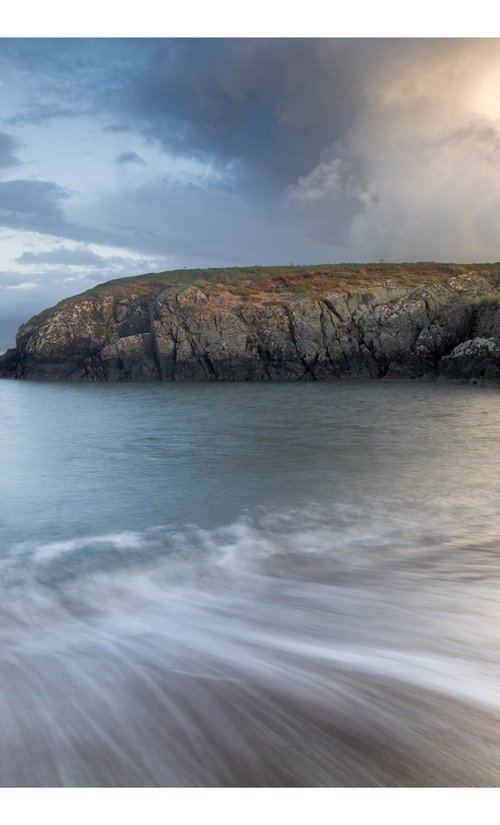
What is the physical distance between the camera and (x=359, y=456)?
442 inches

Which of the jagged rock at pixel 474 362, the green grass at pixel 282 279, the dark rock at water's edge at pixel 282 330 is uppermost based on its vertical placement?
the green grass at pixel 282 279

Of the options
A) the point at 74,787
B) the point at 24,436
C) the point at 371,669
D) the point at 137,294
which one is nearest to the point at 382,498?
the point at 371,669

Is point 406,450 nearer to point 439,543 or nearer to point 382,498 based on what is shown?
point 382,498

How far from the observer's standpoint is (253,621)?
14.0 feet

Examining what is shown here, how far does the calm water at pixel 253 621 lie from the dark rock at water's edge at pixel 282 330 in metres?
21.9

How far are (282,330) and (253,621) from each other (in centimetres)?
3385

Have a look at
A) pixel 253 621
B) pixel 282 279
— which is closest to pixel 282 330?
pixel 282 279

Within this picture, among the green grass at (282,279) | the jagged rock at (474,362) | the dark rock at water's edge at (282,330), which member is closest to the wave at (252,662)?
the jagged rock at (474,362)

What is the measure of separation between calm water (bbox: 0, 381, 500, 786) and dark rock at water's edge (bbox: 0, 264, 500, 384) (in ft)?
71.8

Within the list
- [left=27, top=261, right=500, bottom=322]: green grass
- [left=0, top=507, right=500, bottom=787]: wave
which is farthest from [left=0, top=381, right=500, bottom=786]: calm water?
[left=27, top=261, right=500, bottom=322]: green grass

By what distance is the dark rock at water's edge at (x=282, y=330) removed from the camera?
33344mm

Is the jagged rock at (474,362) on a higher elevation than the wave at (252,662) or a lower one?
higher

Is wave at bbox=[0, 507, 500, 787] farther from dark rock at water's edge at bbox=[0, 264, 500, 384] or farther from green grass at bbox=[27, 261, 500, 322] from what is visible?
green grass at bbox=[27, 261, 500, 322]

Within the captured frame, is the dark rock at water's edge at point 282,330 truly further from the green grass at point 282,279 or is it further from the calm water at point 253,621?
the calm water at point 253,621
